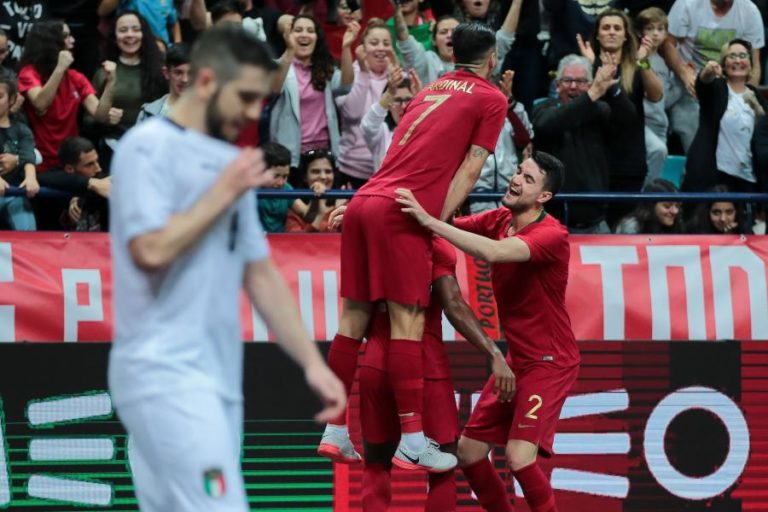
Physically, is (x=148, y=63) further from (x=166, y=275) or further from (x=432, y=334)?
(x=166, y=275)

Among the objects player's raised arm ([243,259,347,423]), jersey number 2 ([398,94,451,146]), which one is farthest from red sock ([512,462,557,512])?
player's raised arm ([243,259,347,423])

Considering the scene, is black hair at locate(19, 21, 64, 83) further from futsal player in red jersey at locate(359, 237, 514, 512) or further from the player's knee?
the player's knee

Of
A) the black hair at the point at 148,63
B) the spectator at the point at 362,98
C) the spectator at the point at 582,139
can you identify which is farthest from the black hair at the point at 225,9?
the spectator at the point at 582,139

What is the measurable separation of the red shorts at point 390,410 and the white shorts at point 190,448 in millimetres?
3729

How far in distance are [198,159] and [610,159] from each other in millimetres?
7431

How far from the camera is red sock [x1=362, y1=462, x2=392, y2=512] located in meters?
8.60

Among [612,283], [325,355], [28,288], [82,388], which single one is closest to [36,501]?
[82,388]

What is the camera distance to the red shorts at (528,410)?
8664 millimetres

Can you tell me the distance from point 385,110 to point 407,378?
3410 mm

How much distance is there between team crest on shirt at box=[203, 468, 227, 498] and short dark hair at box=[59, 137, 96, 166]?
230 inches

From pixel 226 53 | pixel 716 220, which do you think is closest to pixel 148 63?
pixel 716 220

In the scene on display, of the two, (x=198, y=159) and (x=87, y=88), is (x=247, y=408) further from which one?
(x=198, y=159)

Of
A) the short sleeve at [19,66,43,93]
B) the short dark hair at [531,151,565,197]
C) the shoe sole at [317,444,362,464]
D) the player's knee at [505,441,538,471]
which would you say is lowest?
the player's knee at [505,441,538,471]

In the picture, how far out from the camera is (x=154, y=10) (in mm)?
12430
